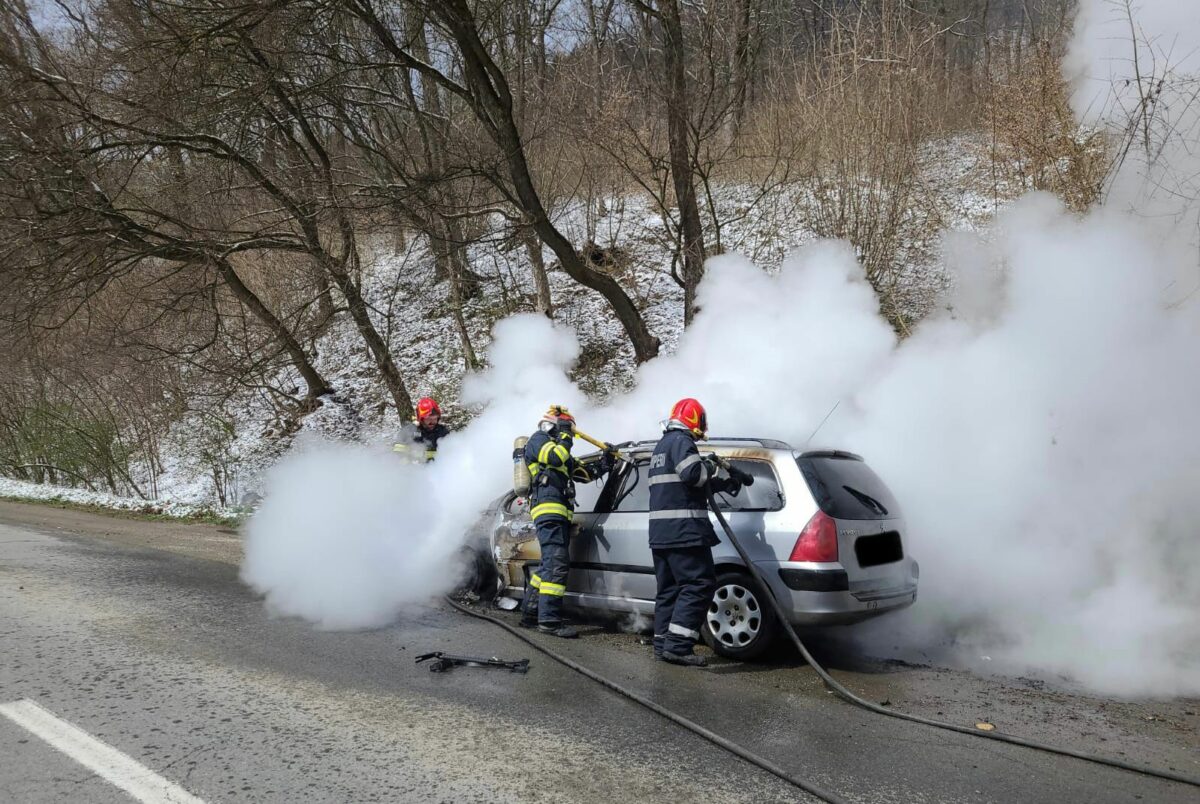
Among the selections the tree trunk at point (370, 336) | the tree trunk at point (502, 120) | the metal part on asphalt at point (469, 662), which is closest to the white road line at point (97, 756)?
the metal part on asphalt at point (469, 662)

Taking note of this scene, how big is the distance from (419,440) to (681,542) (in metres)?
4.67

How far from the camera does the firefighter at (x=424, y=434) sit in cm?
912

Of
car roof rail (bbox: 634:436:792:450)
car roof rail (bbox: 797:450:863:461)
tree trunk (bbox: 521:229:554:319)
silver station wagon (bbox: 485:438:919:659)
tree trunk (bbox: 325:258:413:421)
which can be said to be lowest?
silver station wagon (bbox: 485:438:919:659)

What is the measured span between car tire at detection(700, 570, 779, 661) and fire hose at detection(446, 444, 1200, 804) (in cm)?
9

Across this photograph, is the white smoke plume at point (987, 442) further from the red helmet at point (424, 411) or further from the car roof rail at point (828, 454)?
the car roof rail at point (828, 454)

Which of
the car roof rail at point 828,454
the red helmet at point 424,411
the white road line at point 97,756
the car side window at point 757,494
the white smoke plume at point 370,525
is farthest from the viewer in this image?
the red helmet at point 424,411

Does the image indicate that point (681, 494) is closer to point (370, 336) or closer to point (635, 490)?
point (635, 490)

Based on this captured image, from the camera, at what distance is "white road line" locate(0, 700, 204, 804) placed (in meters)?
3.37

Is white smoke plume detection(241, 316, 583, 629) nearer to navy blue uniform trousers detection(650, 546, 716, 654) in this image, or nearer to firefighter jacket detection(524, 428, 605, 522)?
firefighter jacket detection(524, 428, 605, 522)

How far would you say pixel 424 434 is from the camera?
9539 millimetres

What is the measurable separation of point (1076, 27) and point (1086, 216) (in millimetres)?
2127

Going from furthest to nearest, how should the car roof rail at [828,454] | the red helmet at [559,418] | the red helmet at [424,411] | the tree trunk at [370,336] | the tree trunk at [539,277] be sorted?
the tree trunk at [539,277], the tree trunk at [370,336], the red helmet at [424,411], the red helmet at [559,418], the car roof rail at [828,454]

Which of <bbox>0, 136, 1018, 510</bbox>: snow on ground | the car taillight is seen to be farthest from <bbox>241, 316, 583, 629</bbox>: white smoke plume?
<bbox>0, 136, 1018, 510</bbox>: snow on ground

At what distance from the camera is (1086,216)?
7730mm
